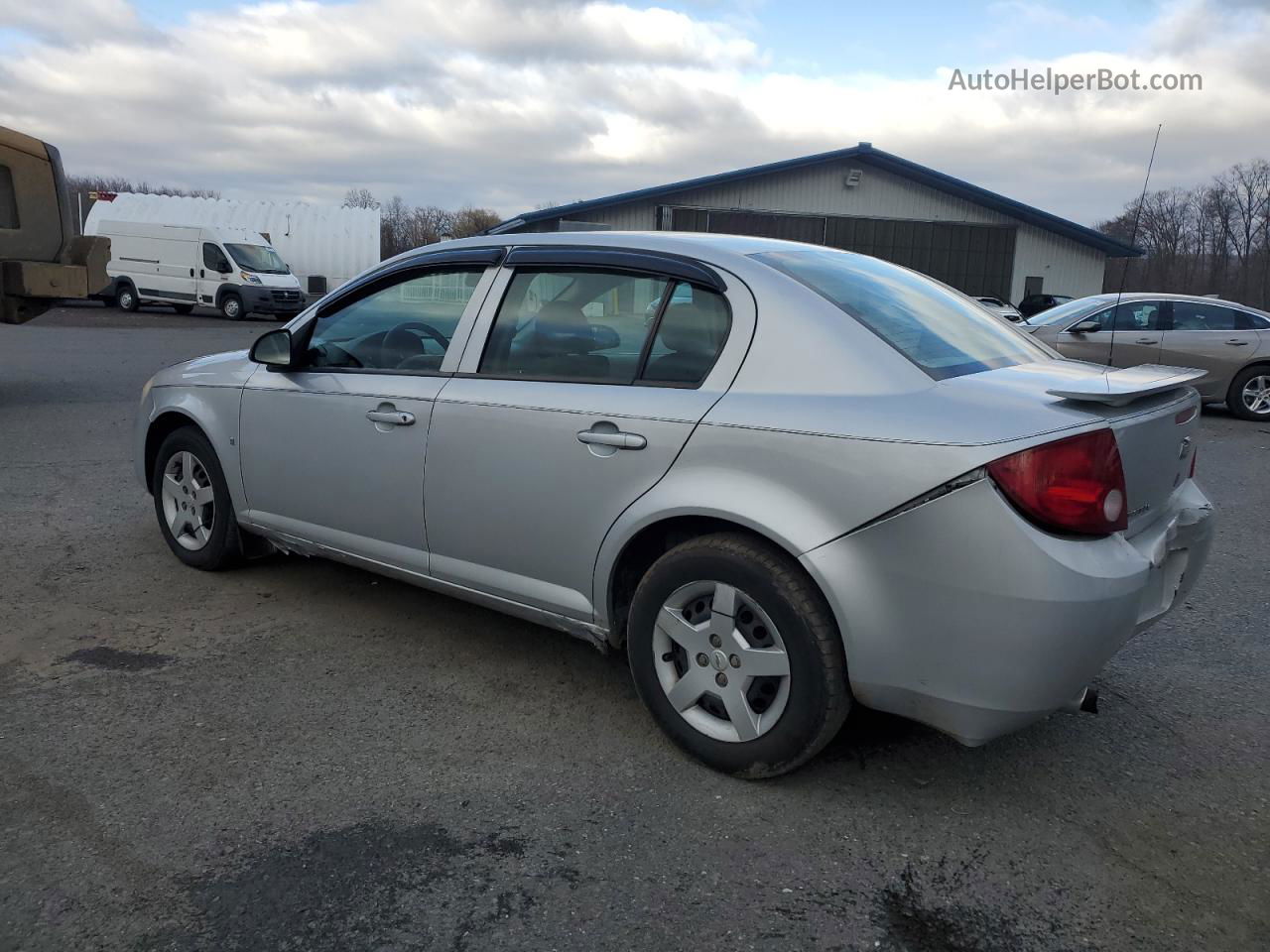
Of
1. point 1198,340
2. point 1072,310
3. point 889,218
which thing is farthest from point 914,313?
point 889,218

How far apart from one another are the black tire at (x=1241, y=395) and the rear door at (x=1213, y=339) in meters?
0.08

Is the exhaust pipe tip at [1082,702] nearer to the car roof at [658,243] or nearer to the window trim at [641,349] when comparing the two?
the window trim at [641,349]

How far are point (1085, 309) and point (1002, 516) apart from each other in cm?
1187

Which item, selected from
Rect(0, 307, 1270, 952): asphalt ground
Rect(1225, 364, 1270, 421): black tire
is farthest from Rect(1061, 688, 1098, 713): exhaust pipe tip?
Rect(1225, 364, 1270, 421): black tire

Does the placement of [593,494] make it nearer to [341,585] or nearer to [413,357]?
[413,357]

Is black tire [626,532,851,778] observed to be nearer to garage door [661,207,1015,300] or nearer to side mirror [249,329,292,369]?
side mirror [249,329,292,369]

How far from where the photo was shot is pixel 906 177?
31406mm

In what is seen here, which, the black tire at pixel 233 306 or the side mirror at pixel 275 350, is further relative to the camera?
the black tire at pixel 233 306

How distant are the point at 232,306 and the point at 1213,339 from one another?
74.7ft

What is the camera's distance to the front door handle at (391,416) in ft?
12.9

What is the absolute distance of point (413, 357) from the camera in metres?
4.11

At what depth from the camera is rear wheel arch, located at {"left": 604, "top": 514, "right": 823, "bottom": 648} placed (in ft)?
10.4

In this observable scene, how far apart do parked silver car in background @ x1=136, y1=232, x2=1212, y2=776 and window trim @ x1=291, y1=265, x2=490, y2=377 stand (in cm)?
1

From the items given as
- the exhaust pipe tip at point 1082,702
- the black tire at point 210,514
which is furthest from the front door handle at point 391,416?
the exhaust pipe tip at point 1082,702
